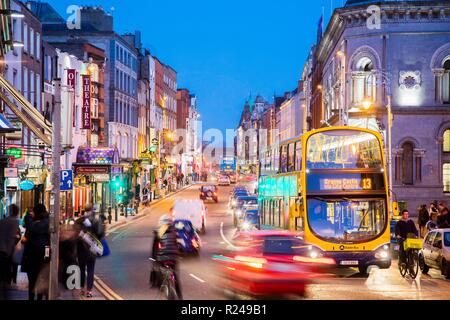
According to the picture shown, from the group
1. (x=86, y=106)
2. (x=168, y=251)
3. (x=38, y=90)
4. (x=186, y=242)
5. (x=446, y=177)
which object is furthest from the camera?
(x=86, y=106)

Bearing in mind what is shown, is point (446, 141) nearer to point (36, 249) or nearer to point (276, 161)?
point (276, 161)

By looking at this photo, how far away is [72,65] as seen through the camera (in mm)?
60031

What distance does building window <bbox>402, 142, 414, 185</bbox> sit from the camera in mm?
58750

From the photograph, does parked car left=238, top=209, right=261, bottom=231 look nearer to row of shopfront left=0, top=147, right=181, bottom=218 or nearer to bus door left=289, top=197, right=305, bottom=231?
row of shopfront left=0, top=147, right=181, bottom=218

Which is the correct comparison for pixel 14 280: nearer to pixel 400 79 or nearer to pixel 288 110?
pixel 400 79

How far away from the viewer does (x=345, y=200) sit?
1044 inches

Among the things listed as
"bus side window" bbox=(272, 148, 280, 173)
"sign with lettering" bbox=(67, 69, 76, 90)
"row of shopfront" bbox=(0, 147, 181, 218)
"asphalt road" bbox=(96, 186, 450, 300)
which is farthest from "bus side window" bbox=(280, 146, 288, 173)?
"sign with lettering" bbox=(67, 69, 76, 90)

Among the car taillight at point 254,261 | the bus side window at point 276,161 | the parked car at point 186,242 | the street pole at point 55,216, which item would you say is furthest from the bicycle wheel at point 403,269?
the street pole at point 55,216

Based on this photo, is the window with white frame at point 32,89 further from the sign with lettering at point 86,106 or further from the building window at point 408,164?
the building window at point 408,164

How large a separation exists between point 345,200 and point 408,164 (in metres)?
33.7

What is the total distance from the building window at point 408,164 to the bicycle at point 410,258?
109ft

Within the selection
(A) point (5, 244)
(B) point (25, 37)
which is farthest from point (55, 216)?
(B) point (25, 37)

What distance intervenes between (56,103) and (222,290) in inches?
248
